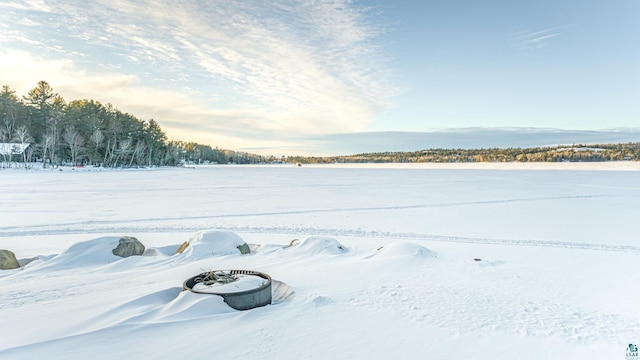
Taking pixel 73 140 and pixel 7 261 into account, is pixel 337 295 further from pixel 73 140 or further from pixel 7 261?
pixel 73 140

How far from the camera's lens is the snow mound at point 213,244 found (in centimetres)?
625

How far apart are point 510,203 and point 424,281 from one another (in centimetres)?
1192

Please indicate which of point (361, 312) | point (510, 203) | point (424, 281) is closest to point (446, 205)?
point (510, 203)

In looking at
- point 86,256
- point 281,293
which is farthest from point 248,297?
point 86,256

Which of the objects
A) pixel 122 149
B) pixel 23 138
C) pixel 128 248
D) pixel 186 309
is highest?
pixel 23 138

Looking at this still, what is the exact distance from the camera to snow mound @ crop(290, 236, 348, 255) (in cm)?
652

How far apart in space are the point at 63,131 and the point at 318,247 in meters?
64.3

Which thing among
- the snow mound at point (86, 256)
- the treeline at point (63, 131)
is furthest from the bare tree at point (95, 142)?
the snow mound at point (86, 256)

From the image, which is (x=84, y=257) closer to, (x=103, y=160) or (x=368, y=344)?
(x=368, y=344)

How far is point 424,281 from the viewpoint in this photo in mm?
5016

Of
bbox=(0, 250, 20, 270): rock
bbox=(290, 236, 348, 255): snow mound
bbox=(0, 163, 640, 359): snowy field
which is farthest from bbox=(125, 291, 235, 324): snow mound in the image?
bbox=(0, 250, 20, 270): rock

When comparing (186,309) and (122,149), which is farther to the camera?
(122,149)

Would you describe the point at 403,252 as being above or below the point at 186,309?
below

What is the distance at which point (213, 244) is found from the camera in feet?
21.3
